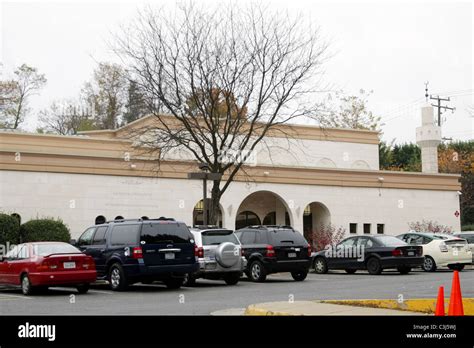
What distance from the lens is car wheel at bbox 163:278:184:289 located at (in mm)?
21072

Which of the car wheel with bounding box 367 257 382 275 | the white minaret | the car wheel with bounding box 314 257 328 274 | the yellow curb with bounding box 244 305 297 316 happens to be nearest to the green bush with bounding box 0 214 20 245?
the car wheel with bounding box 314 257 328 274

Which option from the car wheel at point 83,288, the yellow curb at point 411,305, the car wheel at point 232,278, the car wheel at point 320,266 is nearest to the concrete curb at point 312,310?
the yellow curb at point 411,305

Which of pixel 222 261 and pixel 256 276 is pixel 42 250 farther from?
pixel 256 276

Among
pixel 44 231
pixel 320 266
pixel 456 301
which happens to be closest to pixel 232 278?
pixel 320 266

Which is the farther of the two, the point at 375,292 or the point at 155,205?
the point at 155,205

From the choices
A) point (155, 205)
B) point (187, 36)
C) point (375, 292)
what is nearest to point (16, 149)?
point (155, 205)

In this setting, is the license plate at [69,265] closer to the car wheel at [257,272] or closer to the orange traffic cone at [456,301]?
the car wheel at [257,272]

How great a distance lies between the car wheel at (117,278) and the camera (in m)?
19.9

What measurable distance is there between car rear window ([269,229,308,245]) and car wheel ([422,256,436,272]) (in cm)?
704

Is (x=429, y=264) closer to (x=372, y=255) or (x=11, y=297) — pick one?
(x=372, y=255)

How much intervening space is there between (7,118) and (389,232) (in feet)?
111

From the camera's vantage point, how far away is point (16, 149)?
3381 centimetres

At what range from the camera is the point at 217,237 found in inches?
893

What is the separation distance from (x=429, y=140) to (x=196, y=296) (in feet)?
110
